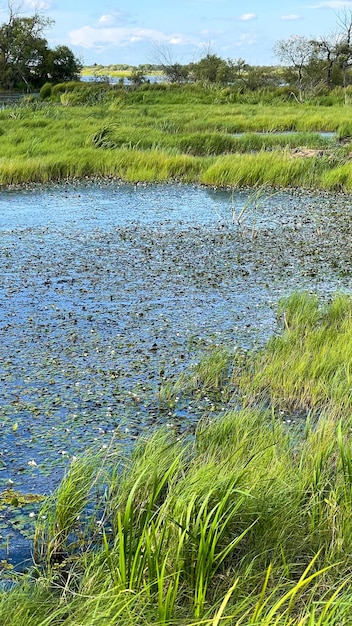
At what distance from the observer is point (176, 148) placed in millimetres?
13859

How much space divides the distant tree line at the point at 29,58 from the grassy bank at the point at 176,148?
20891 millimetres

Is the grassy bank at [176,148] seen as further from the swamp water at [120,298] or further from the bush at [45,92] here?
the bush at [45,92]

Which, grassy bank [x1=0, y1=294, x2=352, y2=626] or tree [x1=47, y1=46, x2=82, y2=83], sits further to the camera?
tree [x1=47, y1=46, x2=82, y2=83]

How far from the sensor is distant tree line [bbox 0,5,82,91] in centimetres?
3991

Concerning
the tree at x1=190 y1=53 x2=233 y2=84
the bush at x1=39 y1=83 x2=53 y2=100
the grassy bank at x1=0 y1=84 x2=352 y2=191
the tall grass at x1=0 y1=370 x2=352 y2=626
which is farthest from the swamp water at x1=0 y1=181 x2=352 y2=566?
the tree at x1=190 y1=53 x2=233 y2=84

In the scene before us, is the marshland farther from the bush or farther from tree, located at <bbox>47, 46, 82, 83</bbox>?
tree, located at <bbox>47, 46, 82, 83</bbox>

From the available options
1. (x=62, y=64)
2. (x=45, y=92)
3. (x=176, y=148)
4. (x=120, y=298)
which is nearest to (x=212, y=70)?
(x=62, y=64)

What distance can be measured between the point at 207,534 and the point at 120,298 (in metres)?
3.70

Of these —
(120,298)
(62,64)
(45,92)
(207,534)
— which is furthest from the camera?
(62,64)

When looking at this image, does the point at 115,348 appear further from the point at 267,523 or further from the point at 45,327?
the point at 267,523

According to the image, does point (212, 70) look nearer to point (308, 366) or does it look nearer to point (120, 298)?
point (120, 298)

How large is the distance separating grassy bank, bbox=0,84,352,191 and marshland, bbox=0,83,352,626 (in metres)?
0.83

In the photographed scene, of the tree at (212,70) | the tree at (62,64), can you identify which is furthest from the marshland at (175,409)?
the tree at (62,64)

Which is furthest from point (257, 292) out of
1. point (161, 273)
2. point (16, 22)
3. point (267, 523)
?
point (16, 22)
